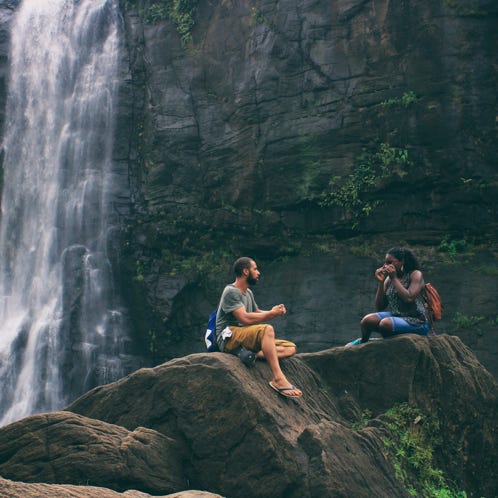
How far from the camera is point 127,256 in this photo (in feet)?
61.6

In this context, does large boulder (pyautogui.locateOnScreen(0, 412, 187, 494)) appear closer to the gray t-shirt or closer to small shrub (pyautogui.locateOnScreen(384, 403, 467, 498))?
the gray t-shirt

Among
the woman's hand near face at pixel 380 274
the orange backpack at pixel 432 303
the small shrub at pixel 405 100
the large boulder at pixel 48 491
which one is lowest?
the large boulder at pixel 48 491

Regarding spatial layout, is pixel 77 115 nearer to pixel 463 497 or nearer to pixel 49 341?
pixel 49 341

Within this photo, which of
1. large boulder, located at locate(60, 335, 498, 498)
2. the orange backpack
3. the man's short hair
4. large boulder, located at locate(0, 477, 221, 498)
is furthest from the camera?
the orange backpack

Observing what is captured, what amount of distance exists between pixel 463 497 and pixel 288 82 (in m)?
11.5

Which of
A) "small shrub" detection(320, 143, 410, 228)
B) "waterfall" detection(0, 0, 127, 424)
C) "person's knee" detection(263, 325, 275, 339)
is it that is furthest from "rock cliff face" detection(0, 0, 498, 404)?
"person's knee" detection(263, 325, 275, 339)

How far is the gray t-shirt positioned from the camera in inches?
286

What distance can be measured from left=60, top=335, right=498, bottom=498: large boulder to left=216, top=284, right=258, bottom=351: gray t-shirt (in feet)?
1.24

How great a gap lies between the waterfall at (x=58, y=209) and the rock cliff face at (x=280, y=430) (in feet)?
33.3

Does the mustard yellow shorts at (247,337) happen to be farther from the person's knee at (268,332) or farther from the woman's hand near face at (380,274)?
the woman's hand near face at (380,274)

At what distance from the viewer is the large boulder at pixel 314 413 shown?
22.0 ft

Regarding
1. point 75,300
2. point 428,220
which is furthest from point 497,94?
point 75,300

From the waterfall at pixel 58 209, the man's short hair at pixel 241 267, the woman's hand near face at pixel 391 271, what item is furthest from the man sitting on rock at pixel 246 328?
the waterfall at pixel 58 209

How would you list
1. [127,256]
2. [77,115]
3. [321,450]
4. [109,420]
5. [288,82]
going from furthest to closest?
[77,115] → [127,256] → [288,82] → [109,420] → [321,450]
